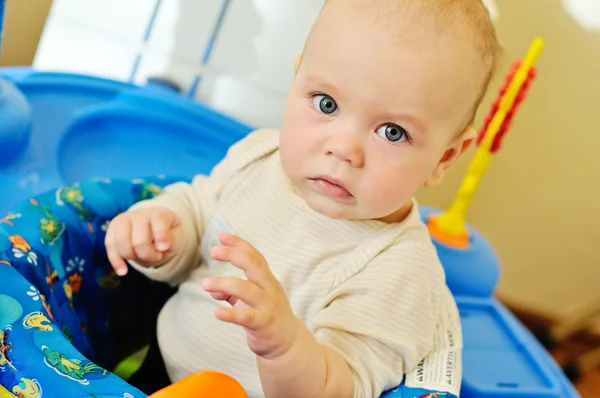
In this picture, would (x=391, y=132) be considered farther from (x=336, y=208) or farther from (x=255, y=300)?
(x=255, y=300)

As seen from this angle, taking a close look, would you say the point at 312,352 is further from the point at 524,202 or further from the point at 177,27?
the point at 524,202

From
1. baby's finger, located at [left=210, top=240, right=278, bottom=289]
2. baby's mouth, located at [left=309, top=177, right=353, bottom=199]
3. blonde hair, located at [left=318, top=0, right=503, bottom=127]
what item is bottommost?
baby's finger, located at [left=210, top=240, right=278, bottom=289]

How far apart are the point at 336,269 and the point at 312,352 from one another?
5.2 inches

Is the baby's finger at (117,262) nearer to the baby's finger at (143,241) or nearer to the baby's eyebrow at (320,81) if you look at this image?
the baby's finger at (143,241)

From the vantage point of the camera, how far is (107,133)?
3.27ft

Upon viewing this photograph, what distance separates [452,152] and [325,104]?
15 centimetres

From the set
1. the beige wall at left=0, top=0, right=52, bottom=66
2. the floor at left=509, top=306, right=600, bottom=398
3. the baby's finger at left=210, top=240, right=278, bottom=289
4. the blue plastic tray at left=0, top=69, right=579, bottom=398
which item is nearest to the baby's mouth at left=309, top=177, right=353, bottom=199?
the baby's finger at left=210, top=240, right=278, bottom=289

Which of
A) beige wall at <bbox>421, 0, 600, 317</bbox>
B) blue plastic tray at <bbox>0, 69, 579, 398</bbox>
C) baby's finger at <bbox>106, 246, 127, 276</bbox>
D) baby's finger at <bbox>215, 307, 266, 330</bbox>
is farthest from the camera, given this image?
beige wall at <bbox>421, 0, 600, 317</bbox>

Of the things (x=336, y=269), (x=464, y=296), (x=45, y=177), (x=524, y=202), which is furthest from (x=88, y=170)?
(x=524, y=202)

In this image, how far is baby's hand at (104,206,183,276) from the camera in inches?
24.1

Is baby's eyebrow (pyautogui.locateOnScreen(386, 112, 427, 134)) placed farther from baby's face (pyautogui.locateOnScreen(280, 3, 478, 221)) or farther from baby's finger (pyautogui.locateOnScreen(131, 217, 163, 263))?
baby's finger (pyautogui.locateOnScreen(131, 217, 163, 263))

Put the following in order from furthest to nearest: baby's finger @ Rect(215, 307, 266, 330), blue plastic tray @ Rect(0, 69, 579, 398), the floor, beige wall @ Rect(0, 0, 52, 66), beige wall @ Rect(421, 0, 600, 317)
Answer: the floor
beige wall @ Rect(421, 0, 600, 317)
beige wall @ Rect(0, 0, 52, 66)
blue plastic tray @ Rect(0, 69, 579, 398)
baby's finger @ Rect(215, 307, 266, 330)

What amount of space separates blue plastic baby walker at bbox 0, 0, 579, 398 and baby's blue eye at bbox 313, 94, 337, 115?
0.26m

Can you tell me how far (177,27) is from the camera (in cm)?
119
